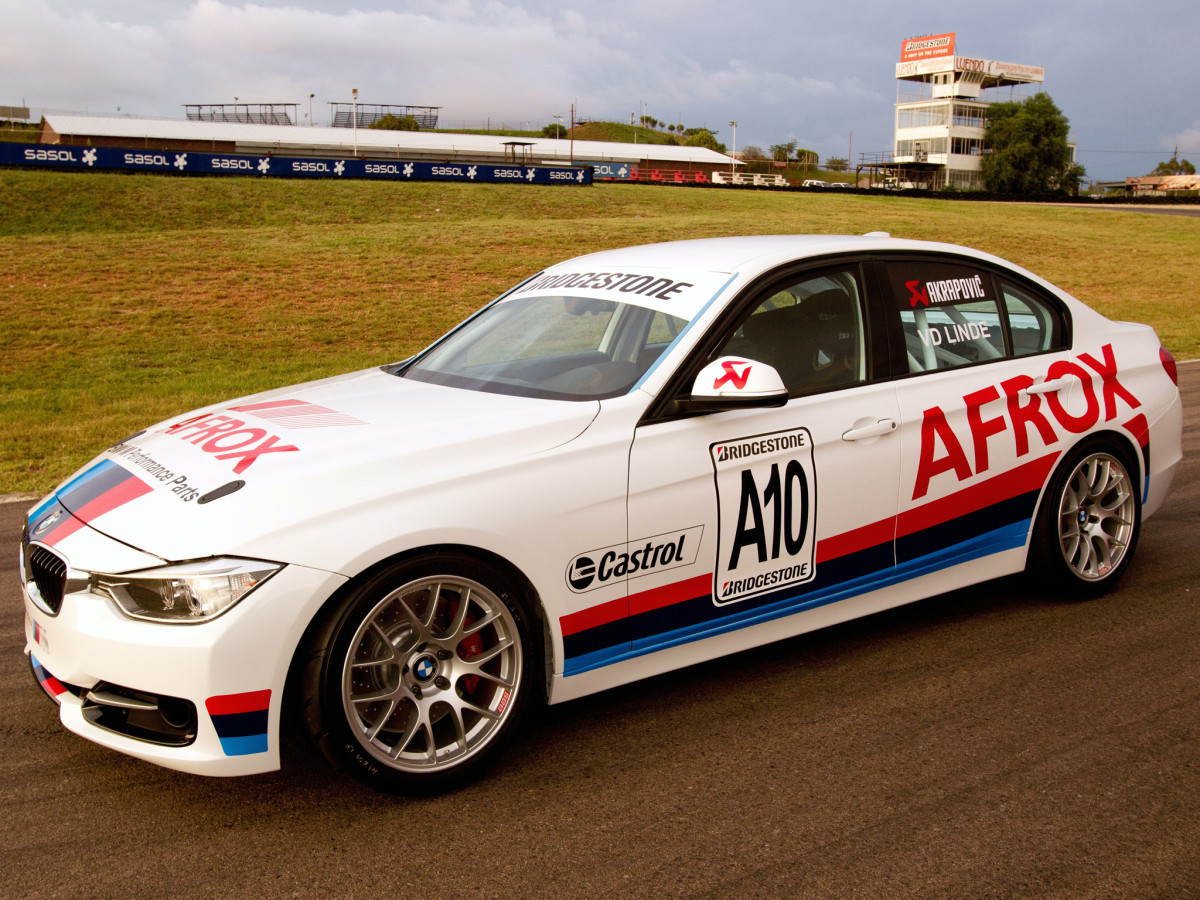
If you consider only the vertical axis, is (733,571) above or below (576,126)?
below

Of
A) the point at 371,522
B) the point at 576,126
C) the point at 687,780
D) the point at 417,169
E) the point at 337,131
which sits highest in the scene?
the point at 576,126

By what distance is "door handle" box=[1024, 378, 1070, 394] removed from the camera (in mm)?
4434

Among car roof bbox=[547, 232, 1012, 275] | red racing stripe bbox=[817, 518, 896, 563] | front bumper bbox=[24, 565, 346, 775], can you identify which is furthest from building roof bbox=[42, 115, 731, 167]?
front bumper bbox=[24, 565, 346, 775]

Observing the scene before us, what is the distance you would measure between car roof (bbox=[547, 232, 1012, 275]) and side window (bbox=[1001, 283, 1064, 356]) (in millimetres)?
193

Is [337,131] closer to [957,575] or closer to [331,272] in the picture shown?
[331,272]

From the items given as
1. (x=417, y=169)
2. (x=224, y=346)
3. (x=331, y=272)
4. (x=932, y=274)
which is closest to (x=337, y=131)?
(x=417, y=169)

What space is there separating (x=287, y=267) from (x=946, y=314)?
19907 mm

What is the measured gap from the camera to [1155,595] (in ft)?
15.8

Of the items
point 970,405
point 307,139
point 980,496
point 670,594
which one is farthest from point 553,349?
point 307,139

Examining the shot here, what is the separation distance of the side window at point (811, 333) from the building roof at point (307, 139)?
67992 mm

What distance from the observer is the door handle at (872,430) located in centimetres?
382

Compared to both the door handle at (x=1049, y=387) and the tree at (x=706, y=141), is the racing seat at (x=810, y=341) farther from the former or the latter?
the tree at (x=706, y=141)

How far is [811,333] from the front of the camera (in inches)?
158

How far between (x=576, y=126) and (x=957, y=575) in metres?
161
